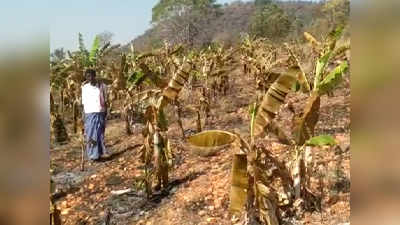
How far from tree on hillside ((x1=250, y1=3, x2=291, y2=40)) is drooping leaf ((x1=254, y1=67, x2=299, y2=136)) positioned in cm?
1079

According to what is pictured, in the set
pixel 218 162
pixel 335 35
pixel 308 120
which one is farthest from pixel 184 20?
pixel 308 120

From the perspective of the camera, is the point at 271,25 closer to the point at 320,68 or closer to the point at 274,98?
the point at 320,68

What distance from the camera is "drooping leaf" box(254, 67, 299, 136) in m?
2.04

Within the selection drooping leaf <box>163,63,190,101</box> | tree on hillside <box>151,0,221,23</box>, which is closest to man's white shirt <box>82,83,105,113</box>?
drooping leaf <box>163,63,190,101</box>

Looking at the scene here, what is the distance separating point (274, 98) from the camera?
2080 mm

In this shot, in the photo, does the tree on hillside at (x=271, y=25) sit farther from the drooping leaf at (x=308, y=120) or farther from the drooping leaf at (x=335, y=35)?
the drooping leaf at (x=308, y=120)

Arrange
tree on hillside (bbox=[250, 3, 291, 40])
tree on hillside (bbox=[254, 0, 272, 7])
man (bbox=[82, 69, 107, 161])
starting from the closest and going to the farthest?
man (bbox=[82, 69, 107, 161]) < tree on hillside (bbox=[250, 3, 291, 40]) < tree on hillside (bbox=[254, 0, 272, 7])

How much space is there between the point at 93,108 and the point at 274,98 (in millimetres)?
2457

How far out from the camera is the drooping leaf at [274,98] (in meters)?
2.04

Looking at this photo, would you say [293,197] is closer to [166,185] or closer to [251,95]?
[166,185]

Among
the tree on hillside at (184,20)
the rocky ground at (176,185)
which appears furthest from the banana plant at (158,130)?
the tree on hillside at (184,20)

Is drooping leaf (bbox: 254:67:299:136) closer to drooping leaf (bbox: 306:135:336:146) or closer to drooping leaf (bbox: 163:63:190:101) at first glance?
drooping leaf (bbox: 306:135:336:146)

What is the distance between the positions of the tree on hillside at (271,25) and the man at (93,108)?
888cm
